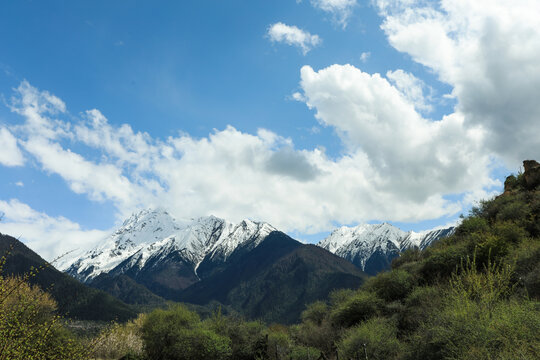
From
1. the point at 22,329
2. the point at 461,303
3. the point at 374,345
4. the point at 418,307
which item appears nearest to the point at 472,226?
the point at 418,307

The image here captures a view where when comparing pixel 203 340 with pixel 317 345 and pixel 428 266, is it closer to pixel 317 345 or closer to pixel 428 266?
pixel 317 345

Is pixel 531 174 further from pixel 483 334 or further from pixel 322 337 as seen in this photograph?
pixel 483 334

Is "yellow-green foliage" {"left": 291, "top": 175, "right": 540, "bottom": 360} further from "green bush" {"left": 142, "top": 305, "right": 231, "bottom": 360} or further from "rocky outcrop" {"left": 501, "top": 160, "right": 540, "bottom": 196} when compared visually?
"green bush" {"left": 142, "top": 305, "right": 231, "bottom": 360}

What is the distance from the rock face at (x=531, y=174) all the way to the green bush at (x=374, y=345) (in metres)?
24.6

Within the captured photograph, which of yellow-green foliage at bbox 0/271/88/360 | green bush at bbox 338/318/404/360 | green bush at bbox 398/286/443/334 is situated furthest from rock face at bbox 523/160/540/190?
yellow-green foliage at bbox 0/271/88/360

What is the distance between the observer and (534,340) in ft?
28.6

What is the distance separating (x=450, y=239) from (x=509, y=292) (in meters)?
15.5

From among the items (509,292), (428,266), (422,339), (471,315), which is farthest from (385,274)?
(471,315)

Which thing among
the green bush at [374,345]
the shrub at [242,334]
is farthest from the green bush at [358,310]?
the shrub at [242,334]

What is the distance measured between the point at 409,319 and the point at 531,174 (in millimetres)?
23972

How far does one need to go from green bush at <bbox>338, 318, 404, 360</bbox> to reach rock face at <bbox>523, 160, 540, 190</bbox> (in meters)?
24.6

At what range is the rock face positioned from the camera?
30.0 meters

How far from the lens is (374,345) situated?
15305 mm

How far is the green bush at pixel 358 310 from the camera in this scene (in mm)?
23031
